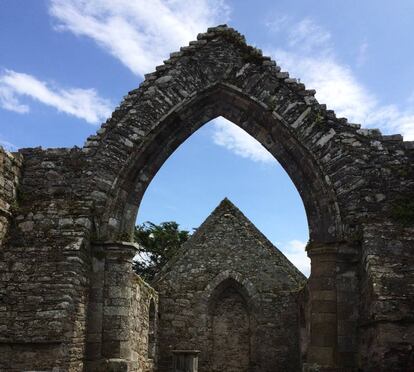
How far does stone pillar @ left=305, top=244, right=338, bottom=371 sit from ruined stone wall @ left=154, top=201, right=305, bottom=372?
740 cm

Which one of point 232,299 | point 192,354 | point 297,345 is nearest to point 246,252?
point 232,299

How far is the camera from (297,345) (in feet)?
47.7

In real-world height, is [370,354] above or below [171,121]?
below

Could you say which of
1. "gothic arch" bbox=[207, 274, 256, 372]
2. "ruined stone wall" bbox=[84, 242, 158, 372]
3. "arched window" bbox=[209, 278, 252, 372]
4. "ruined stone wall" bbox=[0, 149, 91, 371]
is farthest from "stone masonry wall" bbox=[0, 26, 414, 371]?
"arched window" bbox=[209, 278, 252, 372]

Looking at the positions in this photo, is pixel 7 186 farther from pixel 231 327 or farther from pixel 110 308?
pixel 231 327

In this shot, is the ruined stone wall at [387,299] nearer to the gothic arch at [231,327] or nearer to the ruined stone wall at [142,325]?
the ruined stone wall at [142,325]

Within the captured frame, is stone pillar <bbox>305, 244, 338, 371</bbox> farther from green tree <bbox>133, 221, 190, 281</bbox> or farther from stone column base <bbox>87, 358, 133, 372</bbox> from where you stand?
green tree <bbox>133, 221, 190, 281</bbox>

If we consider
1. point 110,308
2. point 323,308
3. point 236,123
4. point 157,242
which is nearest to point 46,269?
point 110,308

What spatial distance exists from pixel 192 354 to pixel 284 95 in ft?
19.6

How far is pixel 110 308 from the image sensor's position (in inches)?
295

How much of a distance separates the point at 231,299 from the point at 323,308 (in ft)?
27.4

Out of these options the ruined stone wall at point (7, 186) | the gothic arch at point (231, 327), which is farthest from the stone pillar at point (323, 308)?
the gothic arch at point (231, 327)

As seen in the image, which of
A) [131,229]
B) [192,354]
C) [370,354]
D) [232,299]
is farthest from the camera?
[232,299]

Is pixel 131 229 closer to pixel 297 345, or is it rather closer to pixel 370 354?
pixel 370 354
